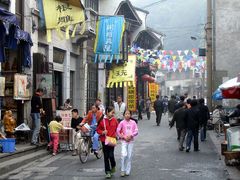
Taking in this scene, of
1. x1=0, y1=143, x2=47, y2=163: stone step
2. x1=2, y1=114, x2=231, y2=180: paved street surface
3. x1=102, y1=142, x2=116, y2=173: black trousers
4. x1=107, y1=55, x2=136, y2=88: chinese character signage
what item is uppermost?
x1=107, y1=55, x2=136, y2=88: chinese character signage

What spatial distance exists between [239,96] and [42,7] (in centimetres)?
857

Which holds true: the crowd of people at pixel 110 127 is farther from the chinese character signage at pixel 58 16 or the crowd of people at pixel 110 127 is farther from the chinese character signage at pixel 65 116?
the chinese character signage at pixel 58 16

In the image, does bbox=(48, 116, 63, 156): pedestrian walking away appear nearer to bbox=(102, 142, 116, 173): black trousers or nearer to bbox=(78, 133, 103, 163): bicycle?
bbox=(78, 133, 103, 163): bicycle

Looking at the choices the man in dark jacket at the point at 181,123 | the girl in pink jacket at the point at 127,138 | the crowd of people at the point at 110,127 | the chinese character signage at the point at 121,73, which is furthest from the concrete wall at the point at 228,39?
the girl in pink jacket at the point at 127,138

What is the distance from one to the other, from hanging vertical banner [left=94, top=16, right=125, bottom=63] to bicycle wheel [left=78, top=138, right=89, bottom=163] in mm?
10506

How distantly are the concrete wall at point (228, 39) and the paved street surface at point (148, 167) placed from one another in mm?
13119

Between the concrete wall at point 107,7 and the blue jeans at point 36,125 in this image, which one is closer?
the blue jeans at point 36,125

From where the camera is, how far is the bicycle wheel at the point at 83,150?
12672mm

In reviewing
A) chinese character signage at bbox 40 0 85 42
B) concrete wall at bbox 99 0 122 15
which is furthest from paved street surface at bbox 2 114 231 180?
concrete wall at bbox 99 0 122 15

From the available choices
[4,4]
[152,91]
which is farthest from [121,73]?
[152,91]

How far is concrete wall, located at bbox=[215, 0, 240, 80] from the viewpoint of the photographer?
2836 centimetres

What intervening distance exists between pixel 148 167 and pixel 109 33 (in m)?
12.3

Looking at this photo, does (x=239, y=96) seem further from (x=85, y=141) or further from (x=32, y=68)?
(x=32, y=68)

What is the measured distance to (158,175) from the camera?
1069cm
